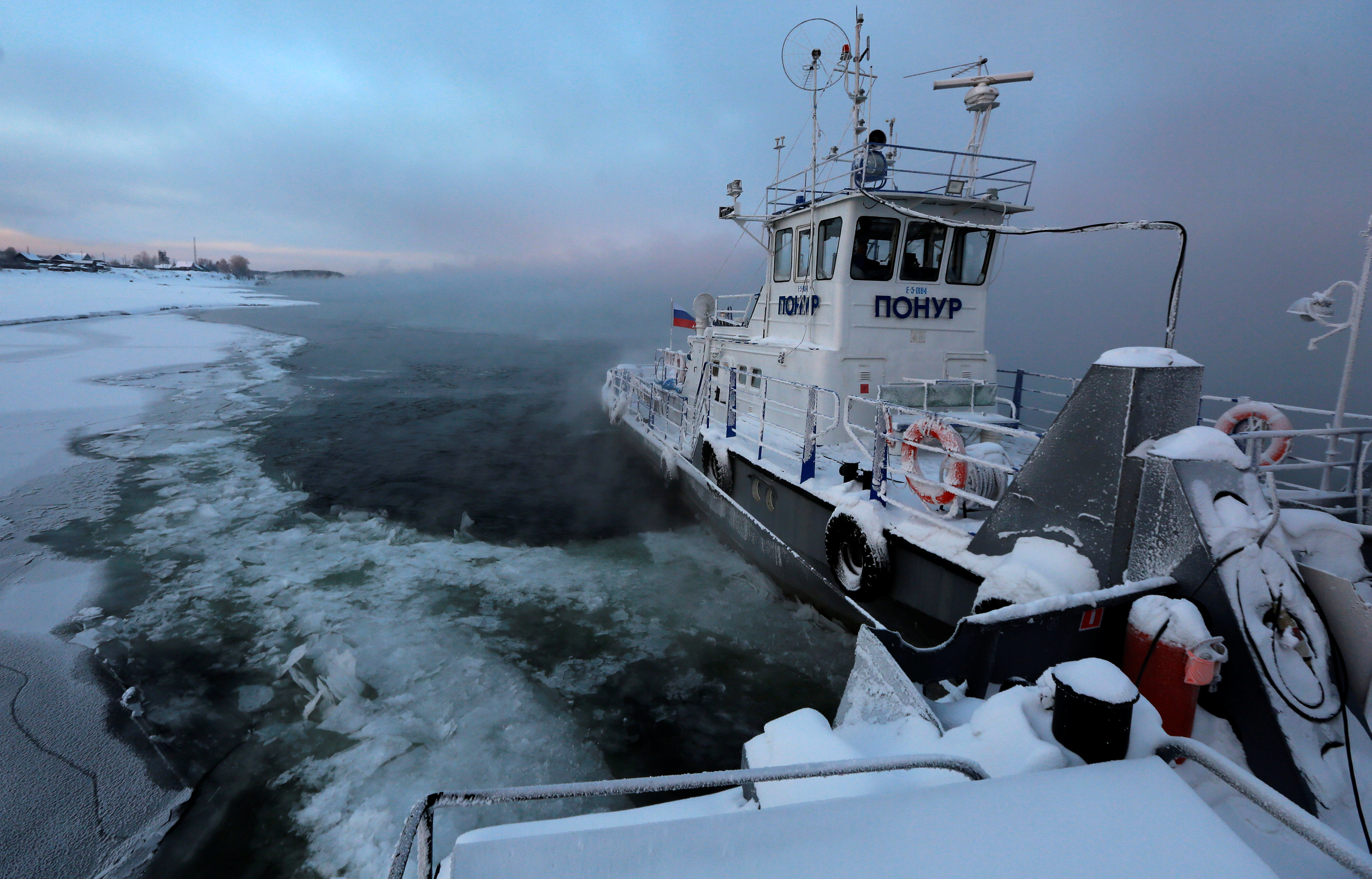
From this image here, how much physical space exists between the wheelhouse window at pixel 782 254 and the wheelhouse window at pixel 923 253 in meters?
1.95

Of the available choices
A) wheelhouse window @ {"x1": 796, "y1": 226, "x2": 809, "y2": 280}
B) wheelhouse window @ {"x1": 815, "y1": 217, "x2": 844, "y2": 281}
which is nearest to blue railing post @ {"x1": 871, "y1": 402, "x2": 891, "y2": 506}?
wheelhouse window @ {"x1": 815, "y1": 217, "x2": 844, "y2": 281}

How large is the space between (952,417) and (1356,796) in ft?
11.4

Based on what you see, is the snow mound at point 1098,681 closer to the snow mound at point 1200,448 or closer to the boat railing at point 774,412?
the snow mound at point 1200,448

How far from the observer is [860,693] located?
356 cm

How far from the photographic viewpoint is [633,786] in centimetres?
207

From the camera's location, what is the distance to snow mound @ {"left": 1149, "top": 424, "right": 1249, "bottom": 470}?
3637 millimetres

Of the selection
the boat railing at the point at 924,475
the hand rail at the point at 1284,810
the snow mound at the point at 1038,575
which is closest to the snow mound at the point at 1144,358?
the boat railing at the point at 924,475

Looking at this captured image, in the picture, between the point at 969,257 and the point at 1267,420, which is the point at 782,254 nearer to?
the point at 969,257

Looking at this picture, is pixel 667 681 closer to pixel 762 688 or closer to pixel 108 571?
pixel 762 688

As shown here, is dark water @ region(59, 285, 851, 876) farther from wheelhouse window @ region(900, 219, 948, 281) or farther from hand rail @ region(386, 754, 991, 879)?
wheelhouse window @ region(900, 219, 948, 281)

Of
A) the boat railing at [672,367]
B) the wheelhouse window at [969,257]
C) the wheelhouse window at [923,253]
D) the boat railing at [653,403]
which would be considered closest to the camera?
the wheelhouse window at [923,253]

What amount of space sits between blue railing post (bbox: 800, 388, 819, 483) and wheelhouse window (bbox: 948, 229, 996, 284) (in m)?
3.69

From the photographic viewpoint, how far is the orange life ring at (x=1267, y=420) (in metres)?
5.69

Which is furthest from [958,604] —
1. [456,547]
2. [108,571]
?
[108,571]
